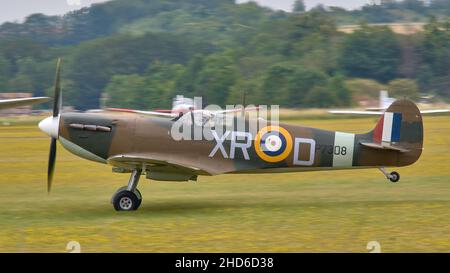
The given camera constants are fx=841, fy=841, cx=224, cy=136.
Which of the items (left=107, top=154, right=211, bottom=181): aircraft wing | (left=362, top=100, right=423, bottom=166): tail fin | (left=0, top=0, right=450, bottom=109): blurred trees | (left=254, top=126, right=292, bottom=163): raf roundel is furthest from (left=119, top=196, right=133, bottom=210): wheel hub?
(left=0, top=0, right=450, bottom=109): blurred trees

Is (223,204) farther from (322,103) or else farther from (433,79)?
(433,79)

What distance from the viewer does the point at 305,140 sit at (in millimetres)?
13102

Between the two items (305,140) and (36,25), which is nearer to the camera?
(305,140)

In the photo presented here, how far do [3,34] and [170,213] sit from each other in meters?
84.8

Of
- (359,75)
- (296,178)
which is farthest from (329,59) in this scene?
(296,178)

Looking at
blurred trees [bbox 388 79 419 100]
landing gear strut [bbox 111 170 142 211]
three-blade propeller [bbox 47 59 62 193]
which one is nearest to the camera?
landing gear strut [bbox 111 170 142 211]

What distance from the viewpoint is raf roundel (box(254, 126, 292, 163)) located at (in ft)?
42.9

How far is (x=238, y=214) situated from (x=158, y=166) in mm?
1484

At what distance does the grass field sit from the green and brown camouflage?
Result: 644mm

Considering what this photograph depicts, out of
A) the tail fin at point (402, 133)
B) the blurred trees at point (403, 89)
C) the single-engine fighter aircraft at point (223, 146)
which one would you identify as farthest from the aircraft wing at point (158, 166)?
the blurred trees at point (403, 89)

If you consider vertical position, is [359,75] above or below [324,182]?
above

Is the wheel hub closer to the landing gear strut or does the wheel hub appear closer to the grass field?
the landing gear strut

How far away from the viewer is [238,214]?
1224 cm

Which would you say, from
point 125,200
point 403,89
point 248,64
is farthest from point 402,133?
point 248,64
